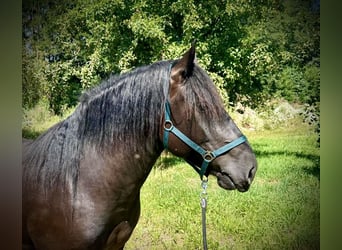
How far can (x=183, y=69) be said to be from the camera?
1134 mm

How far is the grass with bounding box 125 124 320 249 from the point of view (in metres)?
1.76

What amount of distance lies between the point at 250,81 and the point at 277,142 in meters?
0.32

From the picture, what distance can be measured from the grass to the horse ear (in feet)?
2.28

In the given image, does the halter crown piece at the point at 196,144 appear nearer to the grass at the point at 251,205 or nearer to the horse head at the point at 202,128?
the horse head at the point at 202,128

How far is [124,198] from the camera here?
46.4 inches

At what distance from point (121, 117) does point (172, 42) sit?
0.74 meters

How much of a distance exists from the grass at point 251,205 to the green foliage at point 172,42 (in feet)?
0.86

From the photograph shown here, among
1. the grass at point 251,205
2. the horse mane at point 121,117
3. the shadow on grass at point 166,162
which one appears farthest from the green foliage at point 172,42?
the horse mane at point 121,117

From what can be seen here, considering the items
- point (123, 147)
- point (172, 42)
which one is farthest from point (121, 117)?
point (172, 42)

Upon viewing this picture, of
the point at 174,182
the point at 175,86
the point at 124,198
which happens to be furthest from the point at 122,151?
the point at 174,182

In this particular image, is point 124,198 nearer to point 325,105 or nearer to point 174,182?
point 174,182

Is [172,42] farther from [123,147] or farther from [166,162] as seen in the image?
[123,147]

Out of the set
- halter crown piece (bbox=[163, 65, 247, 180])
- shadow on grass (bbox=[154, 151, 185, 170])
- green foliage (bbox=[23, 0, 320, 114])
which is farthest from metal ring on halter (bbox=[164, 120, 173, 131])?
green foliage (bbox=[23, 0, 320, 114])

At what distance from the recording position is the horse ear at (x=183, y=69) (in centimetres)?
112
